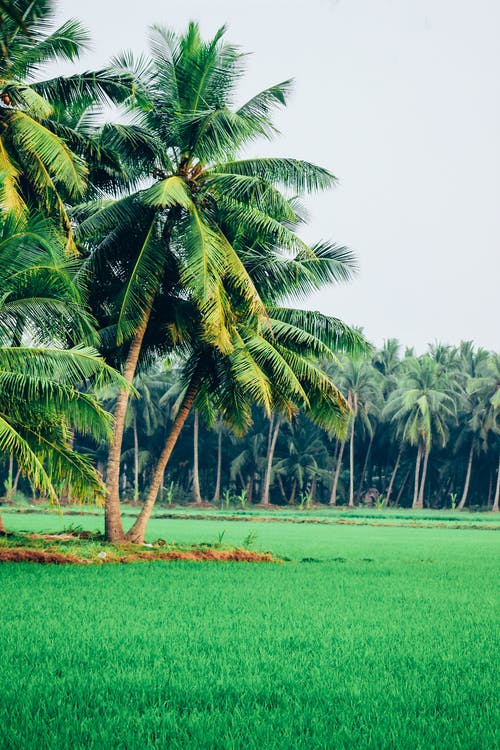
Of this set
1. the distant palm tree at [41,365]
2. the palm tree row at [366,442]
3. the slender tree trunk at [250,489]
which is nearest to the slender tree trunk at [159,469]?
the distant palm tree at [41,365]

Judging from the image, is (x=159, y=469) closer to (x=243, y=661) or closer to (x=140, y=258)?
(x=140, y=258)

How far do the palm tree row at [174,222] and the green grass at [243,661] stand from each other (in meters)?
3.58

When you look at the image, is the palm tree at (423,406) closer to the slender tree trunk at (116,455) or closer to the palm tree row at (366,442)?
the palm tree row at (366,442)

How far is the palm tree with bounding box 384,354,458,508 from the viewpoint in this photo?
1965 inches

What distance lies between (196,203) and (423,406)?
35592 millimetres

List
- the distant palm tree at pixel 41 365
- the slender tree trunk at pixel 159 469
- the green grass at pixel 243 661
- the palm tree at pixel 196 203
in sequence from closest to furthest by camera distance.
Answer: the green grass at pixel 243 661 < the distant palm tree at pixel 41 365 < the palm tree at pixel 196 203 < the slender tree trunk at pixel 159 469

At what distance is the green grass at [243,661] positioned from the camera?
4.81m

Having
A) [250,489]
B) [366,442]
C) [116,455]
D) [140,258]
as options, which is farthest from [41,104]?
[366,442]

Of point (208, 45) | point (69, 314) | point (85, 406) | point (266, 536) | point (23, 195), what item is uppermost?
point (208, 45)

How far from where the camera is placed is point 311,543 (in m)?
21.8

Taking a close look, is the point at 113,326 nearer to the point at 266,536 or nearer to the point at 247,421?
the point at 247,421

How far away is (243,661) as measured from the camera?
6672 millimetres

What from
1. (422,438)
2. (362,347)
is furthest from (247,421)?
(422,438)

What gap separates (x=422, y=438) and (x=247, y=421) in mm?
35669
